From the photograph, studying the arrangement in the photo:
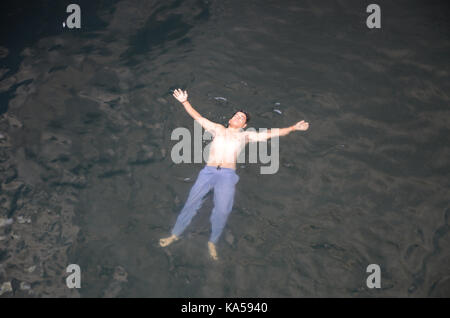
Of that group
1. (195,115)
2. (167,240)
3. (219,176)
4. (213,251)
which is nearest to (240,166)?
(219,176)

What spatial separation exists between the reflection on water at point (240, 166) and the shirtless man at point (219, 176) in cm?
32

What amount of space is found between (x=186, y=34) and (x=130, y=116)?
3180mm

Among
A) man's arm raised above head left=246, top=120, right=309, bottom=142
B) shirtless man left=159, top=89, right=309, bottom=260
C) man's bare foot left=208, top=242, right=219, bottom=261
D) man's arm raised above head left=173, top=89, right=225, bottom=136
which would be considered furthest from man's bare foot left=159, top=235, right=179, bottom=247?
man's arm raised above head left=246, top=120, right=309, bottom=142

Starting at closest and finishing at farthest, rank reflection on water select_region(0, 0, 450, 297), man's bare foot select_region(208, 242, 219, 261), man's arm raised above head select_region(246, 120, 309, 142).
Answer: reflection on water select_region(0, 0, 450, 297) → man's bare foot select_region(208, 242, 219, 261) → man's arm raised above head select_region(246, 120, 309, 142)

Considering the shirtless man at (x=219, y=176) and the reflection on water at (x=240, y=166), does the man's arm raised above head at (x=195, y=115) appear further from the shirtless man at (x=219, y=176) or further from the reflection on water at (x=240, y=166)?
the reflection on water at (x=240, y=166)

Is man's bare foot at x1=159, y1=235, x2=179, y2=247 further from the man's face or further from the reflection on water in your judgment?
the man's face

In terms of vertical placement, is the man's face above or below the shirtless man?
above

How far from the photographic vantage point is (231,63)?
8.29m

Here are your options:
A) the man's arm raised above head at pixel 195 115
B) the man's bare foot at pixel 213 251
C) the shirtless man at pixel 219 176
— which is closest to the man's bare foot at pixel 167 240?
the shirtless man at pixel 219 176

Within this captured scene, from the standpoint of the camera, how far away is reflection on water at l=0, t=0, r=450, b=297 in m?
5.32

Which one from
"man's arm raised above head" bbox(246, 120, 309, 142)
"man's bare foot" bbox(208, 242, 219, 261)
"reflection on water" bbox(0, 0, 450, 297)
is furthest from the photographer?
"man's arm raised above head" bbox(246, 120, 309, 142)

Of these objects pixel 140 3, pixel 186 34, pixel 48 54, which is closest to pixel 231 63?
pixel 186 34

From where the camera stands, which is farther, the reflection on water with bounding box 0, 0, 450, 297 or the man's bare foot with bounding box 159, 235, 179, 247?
the man's bare foot with bounding box 159, 235, 179, 247

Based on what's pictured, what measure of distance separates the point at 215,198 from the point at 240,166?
1142 millimetres
